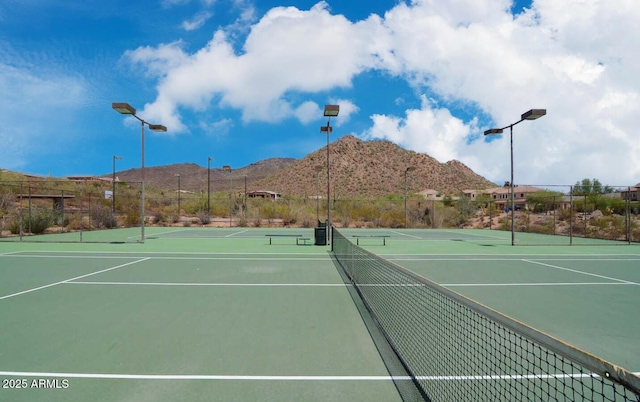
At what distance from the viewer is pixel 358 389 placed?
157 inches

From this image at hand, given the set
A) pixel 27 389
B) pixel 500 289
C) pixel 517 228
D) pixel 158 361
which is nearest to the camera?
pixel 27 389

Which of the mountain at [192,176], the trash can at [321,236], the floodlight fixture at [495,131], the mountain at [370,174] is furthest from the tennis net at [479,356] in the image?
the mountain at [192,176]

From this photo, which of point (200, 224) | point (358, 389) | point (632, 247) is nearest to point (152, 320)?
point (358, 389)

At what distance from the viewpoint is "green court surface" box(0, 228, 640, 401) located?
4.11m

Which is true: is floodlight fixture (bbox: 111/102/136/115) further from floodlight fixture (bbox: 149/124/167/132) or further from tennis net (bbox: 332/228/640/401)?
tennis net (bbox: 332/228/640/401)

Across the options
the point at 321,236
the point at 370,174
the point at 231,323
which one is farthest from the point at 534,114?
the point at 370,174

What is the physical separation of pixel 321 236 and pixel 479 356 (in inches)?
542

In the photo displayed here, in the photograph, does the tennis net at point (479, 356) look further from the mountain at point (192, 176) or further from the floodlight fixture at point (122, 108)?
the mountain at point (192, 176)

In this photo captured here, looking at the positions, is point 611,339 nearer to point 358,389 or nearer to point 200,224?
point 358,389

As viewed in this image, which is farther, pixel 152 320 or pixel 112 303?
pixel 112 303

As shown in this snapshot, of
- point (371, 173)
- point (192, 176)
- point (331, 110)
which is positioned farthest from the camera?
point (192, 176)

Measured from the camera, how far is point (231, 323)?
20.3 ft

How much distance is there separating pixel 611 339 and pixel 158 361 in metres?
6.05

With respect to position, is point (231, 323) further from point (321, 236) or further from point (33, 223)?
point (33, 223)
